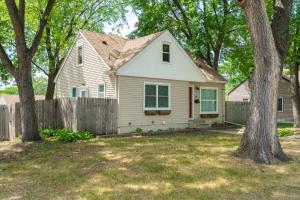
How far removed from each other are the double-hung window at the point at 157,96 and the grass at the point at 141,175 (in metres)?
6.43

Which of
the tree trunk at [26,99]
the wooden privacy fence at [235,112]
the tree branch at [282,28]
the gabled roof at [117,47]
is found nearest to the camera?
the tree branch at [282,28]

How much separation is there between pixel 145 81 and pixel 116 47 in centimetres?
351

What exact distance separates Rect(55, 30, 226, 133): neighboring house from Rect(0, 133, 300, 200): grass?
230 inches

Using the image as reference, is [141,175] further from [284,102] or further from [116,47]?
[284,102]

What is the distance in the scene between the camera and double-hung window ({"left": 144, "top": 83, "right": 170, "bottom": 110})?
55.4ft

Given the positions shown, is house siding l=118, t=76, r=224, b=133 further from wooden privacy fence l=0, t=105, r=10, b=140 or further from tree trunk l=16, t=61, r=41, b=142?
wooden privacy fence l=0, t=105, r=10, b=140

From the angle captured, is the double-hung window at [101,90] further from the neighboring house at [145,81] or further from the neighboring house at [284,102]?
the neighboring house at [284,102]

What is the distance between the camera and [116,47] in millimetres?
18781

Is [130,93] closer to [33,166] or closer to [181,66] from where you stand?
[181,66]

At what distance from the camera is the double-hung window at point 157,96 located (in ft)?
55.4

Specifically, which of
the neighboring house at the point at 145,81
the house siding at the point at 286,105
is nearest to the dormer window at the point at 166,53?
the neighboring house at the point at 145,81

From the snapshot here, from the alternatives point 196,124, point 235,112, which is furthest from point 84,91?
point 235,112

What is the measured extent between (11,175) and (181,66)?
12991mm

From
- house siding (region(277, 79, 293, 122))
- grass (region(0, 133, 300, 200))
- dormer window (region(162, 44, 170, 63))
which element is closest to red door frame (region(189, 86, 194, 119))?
dormer window (region(162, 44, 170, 63))
